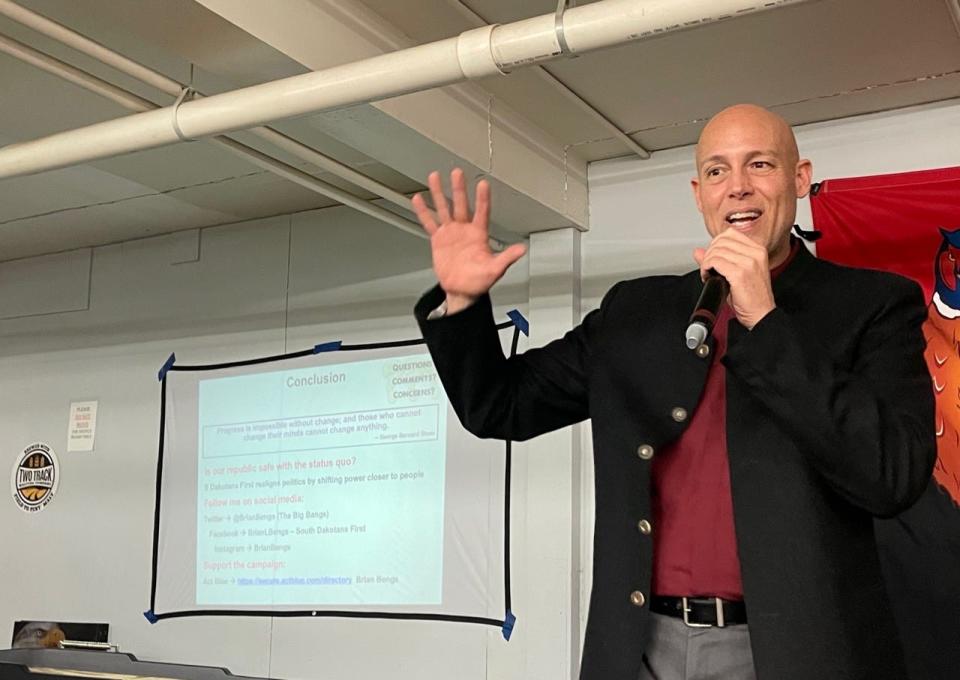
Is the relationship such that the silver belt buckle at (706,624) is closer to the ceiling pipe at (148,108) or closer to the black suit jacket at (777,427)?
the black suit jacket at (777,427)

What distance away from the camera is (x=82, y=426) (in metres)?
4.95

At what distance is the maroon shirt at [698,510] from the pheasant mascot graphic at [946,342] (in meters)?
1.97

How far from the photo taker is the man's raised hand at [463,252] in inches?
57.8

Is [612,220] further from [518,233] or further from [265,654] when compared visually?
[265,654]

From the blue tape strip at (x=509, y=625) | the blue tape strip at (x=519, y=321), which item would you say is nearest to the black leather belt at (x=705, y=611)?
the blue tape strip at (x=509, y=625)

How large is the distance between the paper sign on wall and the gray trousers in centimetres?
419

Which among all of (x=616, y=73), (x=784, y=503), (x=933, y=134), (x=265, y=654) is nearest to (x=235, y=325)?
(x=265, y=654)

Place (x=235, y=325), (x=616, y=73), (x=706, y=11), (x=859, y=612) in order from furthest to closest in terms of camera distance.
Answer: (x=235, y=325)
(x=616, y=73)
(x=706, y=11)
(x=859, y=612)

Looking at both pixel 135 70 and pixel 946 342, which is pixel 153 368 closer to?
pixel 135 70

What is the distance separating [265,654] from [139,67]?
2.60m

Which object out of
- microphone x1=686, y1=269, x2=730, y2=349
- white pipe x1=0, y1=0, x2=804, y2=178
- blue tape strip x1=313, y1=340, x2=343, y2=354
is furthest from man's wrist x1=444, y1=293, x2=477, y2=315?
blue tape strip x1=313, y1=340, x2=343, y2=354

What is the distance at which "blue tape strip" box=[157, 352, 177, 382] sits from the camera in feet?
15.5

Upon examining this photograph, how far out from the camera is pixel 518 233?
13.1 feet

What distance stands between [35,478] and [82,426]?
398 mm
